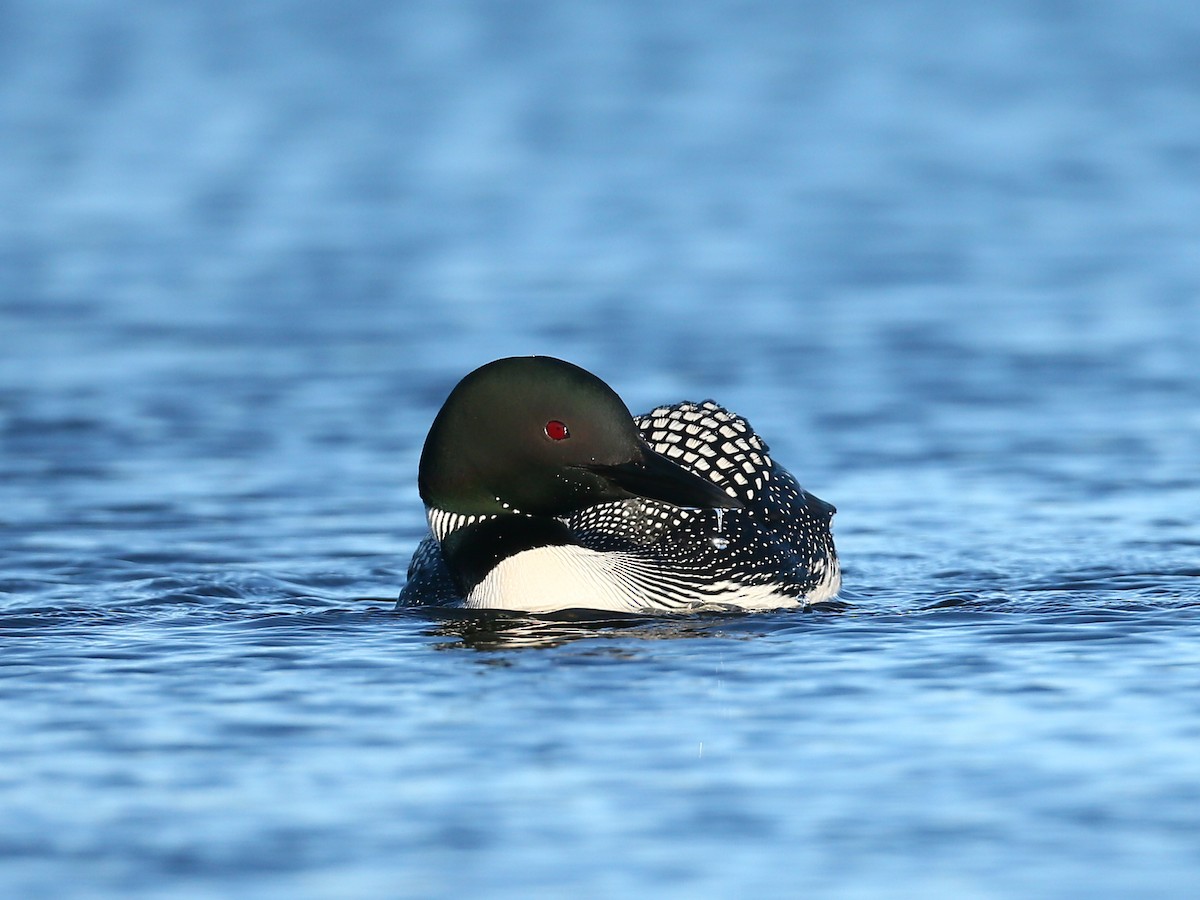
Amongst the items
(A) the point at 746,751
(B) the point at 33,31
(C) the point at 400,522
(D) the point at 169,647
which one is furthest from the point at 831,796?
(B) the point at 33,31

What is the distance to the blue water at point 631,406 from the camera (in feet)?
14.8

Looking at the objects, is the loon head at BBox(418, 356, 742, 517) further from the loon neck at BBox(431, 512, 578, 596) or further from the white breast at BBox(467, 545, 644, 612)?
the white breast at BBox(467, 545, 644, 612)

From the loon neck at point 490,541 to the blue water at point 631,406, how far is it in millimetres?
161

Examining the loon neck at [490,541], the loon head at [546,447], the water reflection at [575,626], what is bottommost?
the water reflection at [575,626]

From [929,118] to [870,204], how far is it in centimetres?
317

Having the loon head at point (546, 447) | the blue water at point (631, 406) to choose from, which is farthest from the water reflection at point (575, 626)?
the loon head at point (546, 447)

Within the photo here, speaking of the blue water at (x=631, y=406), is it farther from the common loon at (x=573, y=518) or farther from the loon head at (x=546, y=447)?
the loon head at (x=546, y=447)

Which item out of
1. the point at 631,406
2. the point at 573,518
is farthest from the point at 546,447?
the point at 631,406

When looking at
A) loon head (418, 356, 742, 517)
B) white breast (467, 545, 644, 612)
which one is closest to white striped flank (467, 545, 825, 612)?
white breast (467, 545, 644, 612)

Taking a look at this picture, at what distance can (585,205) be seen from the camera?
15.1 meters

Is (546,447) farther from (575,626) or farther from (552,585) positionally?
(575,626)

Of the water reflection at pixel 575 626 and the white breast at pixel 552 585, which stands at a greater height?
the white breast at pixel 552 585

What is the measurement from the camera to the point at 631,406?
9.99 metres

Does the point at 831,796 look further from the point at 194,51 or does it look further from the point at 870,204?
the point at 194,51
